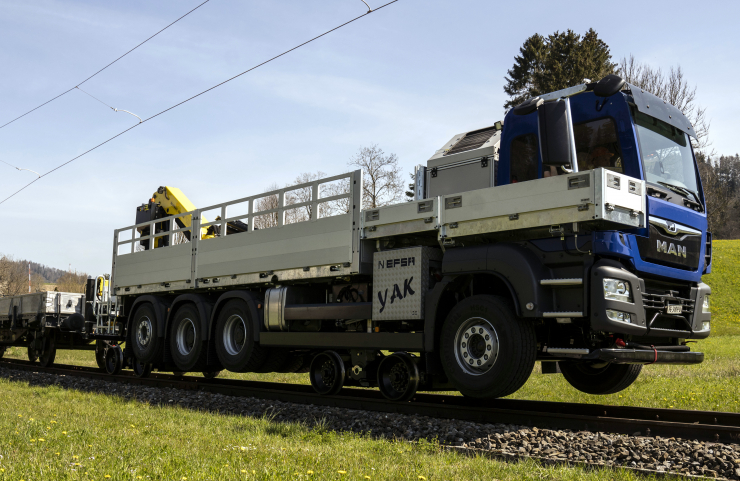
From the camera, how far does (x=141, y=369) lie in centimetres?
1351

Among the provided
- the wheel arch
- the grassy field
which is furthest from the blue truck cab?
the grassy field

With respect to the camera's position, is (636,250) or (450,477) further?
(636,250)

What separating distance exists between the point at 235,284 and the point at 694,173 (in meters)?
6.93

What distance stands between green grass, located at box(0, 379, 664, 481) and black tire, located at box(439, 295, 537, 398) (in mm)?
1222

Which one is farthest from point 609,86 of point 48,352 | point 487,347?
point 48,352

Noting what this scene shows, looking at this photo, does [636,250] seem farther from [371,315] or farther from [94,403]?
[94,403]

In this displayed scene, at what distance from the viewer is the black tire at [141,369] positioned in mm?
13352

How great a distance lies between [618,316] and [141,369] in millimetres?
10013

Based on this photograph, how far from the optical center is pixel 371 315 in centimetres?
872

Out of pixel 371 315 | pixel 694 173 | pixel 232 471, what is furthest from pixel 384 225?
pixel 232 471

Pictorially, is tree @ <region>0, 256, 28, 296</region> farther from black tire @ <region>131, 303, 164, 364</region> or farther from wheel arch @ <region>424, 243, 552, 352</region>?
wheel arch @ <region>424, 243, 552, 352</region>

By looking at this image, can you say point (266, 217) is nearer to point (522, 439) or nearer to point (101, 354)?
point (101, 354)

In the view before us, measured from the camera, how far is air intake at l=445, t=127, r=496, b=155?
879cm

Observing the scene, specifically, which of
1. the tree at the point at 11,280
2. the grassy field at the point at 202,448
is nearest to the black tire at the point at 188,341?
the grassy field at the point at 202,448
